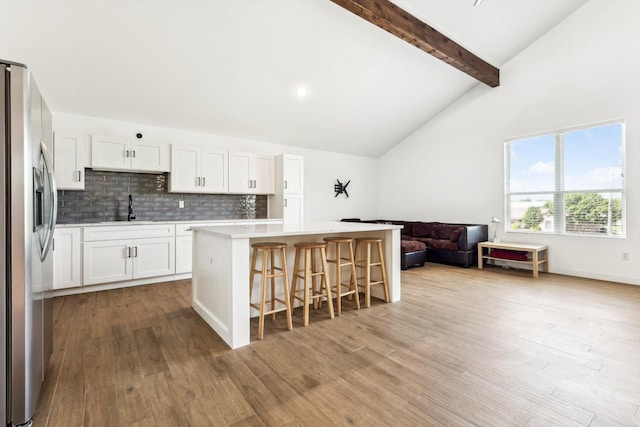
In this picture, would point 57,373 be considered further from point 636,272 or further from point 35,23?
point 636,272

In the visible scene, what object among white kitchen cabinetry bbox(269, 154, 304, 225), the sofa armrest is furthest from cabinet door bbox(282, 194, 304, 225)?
the sofa armrest

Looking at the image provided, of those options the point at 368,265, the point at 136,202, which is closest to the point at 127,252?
the point at 136,202

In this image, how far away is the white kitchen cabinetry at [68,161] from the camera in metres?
3.82

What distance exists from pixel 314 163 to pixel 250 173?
1.86 meters

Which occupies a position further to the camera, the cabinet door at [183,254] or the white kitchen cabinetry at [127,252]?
the cabinet door at [183,254]

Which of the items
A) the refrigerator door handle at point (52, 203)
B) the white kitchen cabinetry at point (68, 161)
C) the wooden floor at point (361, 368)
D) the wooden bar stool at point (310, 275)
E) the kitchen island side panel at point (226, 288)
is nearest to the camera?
the wooden floor at point (361, 368)

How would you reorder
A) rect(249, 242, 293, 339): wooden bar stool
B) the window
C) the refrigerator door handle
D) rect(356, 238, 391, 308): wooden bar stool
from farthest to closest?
the window < rect(356, 238, 391, 308): wooden bar stool < rect(249, 242, 293, 339): wooden bar stool < the refrigerator door handle

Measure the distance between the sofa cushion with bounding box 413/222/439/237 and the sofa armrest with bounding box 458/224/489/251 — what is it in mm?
783

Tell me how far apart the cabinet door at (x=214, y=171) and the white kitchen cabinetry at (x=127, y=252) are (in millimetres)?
911

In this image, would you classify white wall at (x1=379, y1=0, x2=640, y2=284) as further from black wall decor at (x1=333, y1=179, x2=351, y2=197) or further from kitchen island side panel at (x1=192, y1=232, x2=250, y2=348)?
kitchen island side panel at (x1=192, y1=232, x2=250, y2=348)

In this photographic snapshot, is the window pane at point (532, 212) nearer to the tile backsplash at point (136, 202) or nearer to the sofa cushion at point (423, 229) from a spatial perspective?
the sofa cushion at point (423, 229)

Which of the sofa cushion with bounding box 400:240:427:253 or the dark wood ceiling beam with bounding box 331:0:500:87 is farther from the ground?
the dark wood ceiling beam with bounding box 331:0:500:87

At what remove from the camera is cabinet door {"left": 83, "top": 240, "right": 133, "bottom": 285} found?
383 centimetres

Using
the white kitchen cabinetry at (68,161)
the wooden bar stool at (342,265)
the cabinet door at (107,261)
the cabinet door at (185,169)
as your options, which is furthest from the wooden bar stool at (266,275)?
the white kitchen cabinetry at (68,161)
